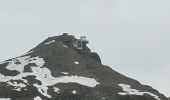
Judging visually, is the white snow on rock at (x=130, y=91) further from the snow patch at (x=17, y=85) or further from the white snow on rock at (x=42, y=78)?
the snow patch at (x=17, y=85)

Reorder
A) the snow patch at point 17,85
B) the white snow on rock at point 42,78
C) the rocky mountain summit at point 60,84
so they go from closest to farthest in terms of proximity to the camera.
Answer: the rocky mountain summit at point 60,84 → the snow patch at point 17,85 → the white snow on rock at point 42,78

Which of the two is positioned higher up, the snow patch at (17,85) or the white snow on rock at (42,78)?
the white snow on rock at (42,78)

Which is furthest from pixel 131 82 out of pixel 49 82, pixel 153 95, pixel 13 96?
pixel 13 96

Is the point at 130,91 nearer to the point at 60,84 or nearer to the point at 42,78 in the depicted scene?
the point at 60,84

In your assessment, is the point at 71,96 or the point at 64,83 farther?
the point at 64,83

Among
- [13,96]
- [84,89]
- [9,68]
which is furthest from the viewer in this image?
[9,68]

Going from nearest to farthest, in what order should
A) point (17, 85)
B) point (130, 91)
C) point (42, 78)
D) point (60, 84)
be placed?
point (17, 85) → point (60, 84) → point (130, 91) → point (42, 78)

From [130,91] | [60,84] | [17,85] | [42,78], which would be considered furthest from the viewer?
[42,78]

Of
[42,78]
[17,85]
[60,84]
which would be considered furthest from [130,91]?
[17,85]

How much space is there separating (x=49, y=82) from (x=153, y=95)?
34.4 meters

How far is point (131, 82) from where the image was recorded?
19700 cm

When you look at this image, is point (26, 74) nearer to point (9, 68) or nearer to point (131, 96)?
point (9, 68)

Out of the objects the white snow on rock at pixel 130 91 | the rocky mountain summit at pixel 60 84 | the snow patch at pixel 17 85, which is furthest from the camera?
the white snow on rock at pixel 130 91

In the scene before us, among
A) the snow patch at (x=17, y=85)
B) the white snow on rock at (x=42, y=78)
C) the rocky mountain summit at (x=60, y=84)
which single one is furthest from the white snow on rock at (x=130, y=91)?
the snow patch at (x=17, y=85)
